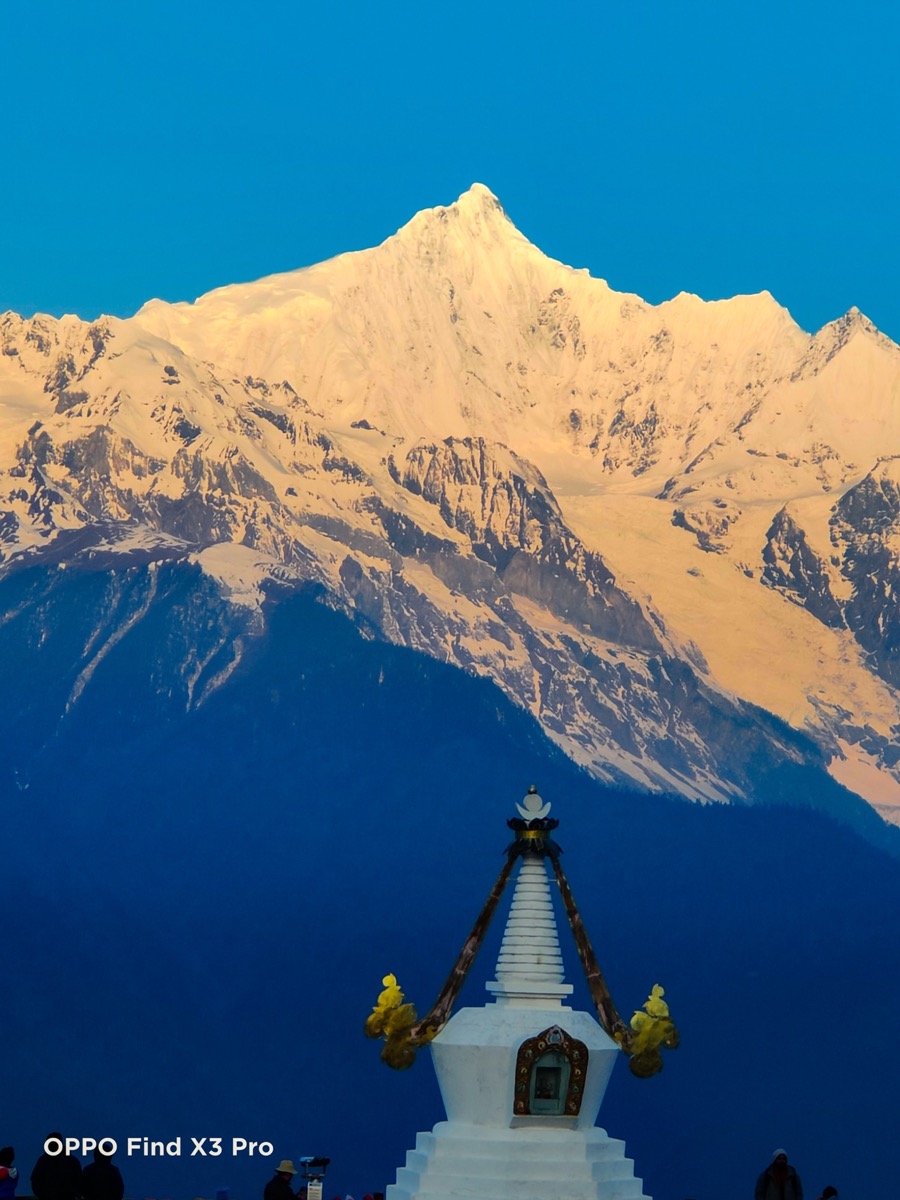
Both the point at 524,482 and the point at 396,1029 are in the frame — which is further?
the point at 524,482

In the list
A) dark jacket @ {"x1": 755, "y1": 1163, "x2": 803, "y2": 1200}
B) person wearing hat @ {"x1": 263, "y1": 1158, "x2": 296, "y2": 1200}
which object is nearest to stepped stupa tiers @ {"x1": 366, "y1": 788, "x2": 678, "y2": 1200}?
person wearing hat @ {"x1": 263, "y1": 1158, "x2": 296, "y2": 1200}

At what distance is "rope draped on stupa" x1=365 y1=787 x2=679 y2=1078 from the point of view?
1867 centimetres

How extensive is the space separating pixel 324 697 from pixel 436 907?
7.98 metres

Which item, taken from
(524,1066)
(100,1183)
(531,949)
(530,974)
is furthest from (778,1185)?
(100,1183)

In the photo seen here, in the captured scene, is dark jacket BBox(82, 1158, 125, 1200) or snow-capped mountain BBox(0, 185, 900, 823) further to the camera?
snow-capped mountain BBox(0, 185, 900, 823)

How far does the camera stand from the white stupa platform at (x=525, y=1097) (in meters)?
18.1

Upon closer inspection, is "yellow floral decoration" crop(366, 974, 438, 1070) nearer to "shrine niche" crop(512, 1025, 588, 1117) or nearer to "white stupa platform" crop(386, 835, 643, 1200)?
"white stupa platform" crop(386, 835, 643, 1200)

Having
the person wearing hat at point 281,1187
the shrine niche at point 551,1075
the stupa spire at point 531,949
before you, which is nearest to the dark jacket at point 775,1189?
the shrine niche at point 551,1075

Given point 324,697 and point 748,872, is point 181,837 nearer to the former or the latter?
point 324,697

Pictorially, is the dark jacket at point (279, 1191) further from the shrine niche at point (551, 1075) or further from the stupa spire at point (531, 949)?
the stupa spire at point (531, 949)

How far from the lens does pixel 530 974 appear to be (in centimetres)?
1862

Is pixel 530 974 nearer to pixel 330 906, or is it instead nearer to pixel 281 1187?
pixel 281 1187

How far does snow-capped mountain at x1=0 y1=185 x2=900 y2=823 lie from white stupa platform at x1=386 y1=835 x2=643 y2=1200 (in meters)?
40.2

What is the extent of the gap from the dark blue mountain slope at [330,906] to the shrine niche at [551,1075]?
82.2ft
